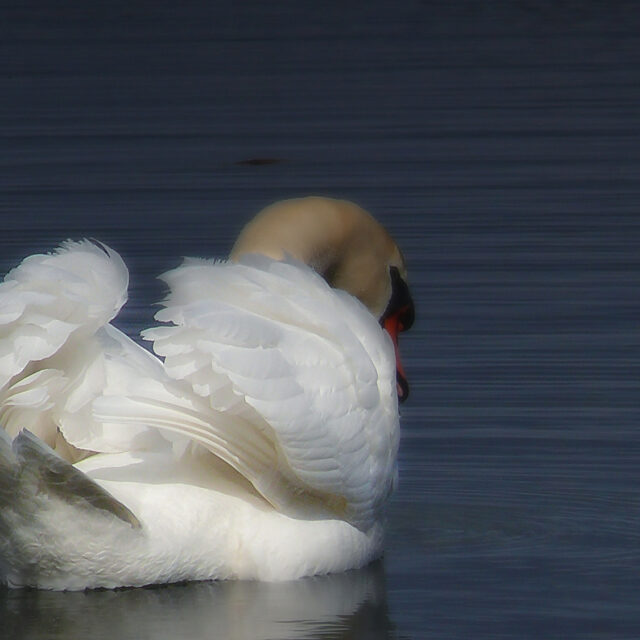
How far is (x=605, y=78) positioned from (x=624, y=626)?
10.5 metres

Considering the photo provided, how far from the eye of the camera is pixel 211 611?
5719mm

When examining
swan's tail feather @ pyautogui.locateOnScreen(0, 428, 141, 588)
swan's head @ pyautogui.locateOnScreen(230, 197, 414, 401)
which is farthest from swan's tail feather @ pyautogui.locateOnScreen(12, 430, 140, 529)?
swan's head @ pyautogui.locateOnScreen(230, 197, 414, 401)

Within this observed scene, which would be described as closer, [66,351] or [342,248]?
[66,351]

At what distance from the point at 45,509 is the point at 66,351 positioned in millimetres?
460

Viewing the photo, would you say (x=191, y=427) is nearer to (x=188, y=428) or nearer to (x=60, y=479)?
(x=188, y=428)

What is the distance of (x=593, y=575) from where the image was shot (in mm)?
5938

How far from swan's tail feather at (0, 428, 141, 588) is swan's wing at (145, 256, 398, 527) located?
0.34 m

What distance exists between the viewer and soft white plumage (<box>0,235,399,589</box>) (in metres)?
5.67

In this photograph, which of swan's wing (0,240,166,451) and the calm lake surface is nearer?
swan's wing (0,240,166,451)

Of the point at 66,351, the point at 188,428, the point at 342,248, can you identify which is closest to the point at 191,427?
the point at 188,428

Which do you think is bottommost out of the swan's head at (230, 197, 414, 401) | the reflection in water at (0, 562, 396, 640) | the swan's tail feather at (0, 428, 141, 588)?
the reflection in water at (0, 562, 396, 640)

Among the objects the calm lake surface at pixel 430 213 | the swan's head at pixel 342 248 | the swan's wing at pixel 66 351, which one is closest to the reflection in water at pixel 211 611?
the calm lake surface at pixel 430 213

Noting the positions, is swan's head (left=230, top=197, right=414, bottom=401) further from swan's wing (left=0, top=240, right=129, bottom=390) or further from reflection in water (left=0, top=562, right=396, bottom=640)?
reflection in water (left=0, top=562, right=396, bottom=640)

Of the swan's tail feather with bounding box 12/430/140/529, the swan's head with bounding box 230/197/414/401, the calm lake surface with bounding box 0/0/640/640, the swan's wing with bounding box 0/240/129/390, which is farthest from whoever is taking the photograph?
the swan's head with bounding box 230/197/414/401
